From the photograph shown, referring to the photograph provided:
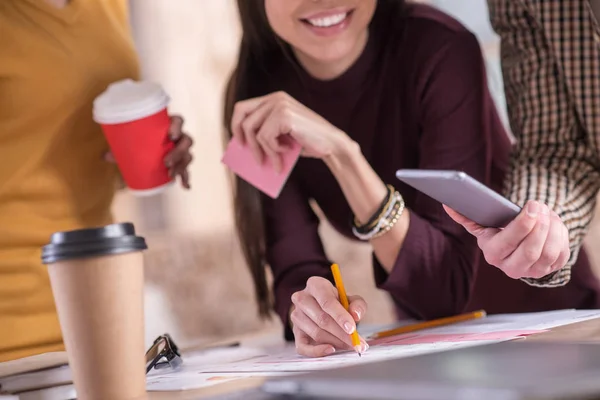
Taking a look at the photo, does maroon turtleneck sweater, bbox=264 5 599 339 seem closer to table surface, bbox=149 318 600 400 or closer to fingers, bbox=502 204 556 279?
fingers, bbox=502 204 556 279

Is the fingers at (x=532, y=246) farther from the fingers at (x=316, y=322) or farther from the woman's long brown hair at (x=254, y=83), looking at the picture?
the woman's long brown hair at (x=254, y=83)

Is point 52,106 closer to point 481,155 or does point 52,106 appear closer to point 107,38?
point 107,38

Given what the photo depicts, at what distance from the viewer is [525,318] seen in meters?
0.75

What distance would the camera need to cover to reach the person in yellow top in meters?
0.91

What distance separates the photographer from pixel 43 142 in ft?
3.11

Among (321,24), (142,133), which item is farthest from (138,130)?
(321,24)

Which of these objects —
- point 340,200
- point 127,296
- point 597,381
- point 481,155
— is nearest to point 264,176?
point 340,200

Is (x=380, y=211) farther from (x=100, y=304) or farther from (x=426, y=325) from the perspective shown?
(x=100, y=304)

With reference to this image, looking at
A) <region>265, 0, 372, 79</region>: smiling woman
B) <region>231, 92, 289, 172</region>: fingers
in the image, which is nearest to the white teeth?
<region>265, 0, 372, 79</region>: smiling woman

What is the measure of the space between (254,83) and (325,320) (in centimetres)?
45

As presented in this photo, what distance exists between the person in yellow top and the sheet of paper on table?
254 mm

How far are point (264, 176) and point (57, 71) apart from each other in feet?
1.05

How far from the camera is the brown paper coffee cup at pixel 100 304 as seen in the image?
50 cm

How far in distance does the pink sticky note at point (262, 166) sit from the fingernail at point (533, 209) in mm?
319
